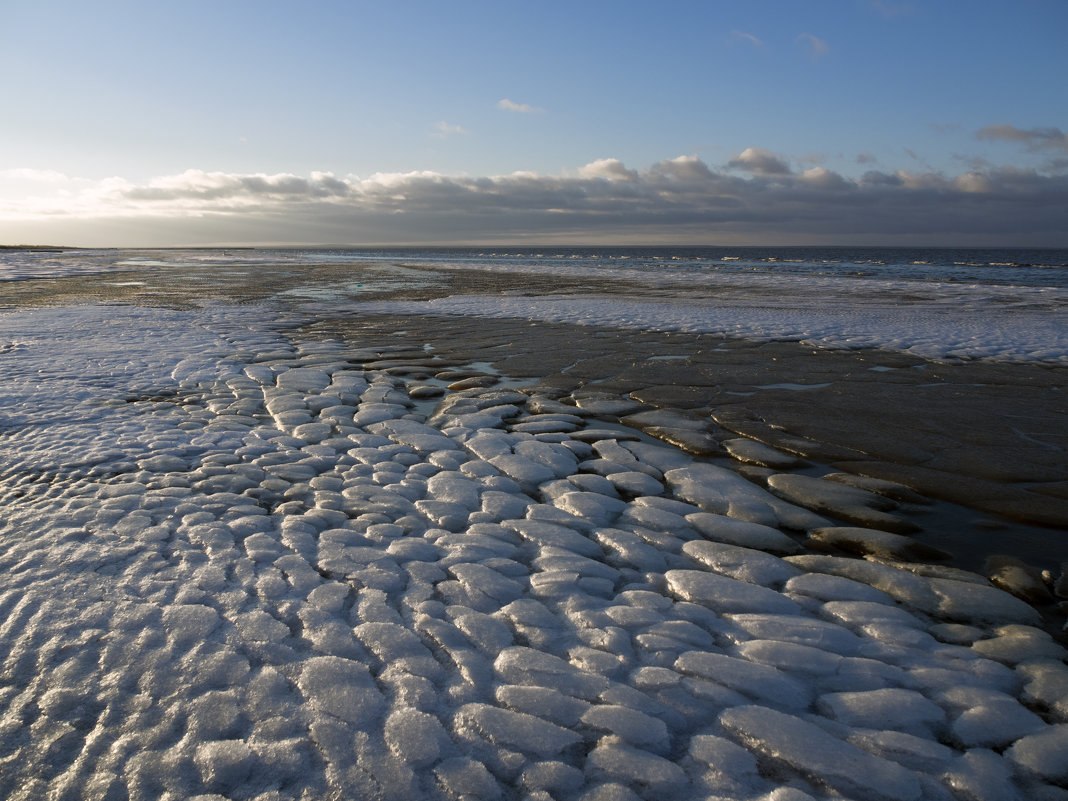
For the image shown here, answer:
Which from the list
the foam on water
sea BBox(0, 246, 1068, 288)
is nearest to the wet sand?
the foam on water

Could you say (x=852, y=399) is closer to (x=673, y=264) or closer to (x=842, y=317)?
(x=842, y=317)

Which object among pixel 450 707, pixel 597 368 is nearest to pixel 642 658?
pixel 450 707

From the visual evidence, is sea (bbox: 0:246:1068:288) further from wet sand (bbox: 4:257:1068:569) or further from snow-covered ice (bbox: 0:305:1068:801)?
snow-covered ice (bbox: 0:305:1068:801)

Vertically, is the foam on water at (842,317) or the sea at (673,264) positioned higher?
the sea at (673,264)

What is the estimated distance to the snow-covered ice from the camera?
167 centimetres

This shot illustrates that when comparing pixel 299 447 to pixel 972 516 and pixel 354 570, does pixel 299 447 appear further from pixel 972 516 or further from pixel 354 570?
pixel 972 516

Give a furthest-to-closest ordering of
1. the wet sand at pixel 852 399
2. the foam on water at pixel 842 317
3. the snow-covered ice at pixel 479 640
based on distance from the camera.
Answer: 1. the foam on water at pixel 842 317
2. the wet sand at pixel 852 399
3. the snow-covered ice at pixel 479 640

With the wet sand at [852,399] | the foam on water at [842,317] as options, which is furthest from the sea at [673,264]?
the wet sand at [852,399]

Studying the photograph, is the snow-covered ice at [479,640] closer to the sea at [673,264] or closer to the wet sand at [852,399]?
the wet sand at [852,399]

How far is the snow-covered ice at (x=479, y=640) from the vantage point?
1666 mm

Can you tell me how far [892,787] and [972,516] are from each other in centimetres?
212

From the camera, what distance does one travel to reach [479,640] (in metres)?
2.20

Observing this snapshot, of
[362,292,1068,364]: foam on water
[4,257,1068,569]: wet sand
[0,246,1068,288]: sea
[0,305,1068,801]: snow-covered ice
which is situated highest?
[0,246,1068,288]: sea

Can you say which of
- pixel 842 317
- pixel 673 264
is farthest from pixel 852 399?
pixel 673 264
